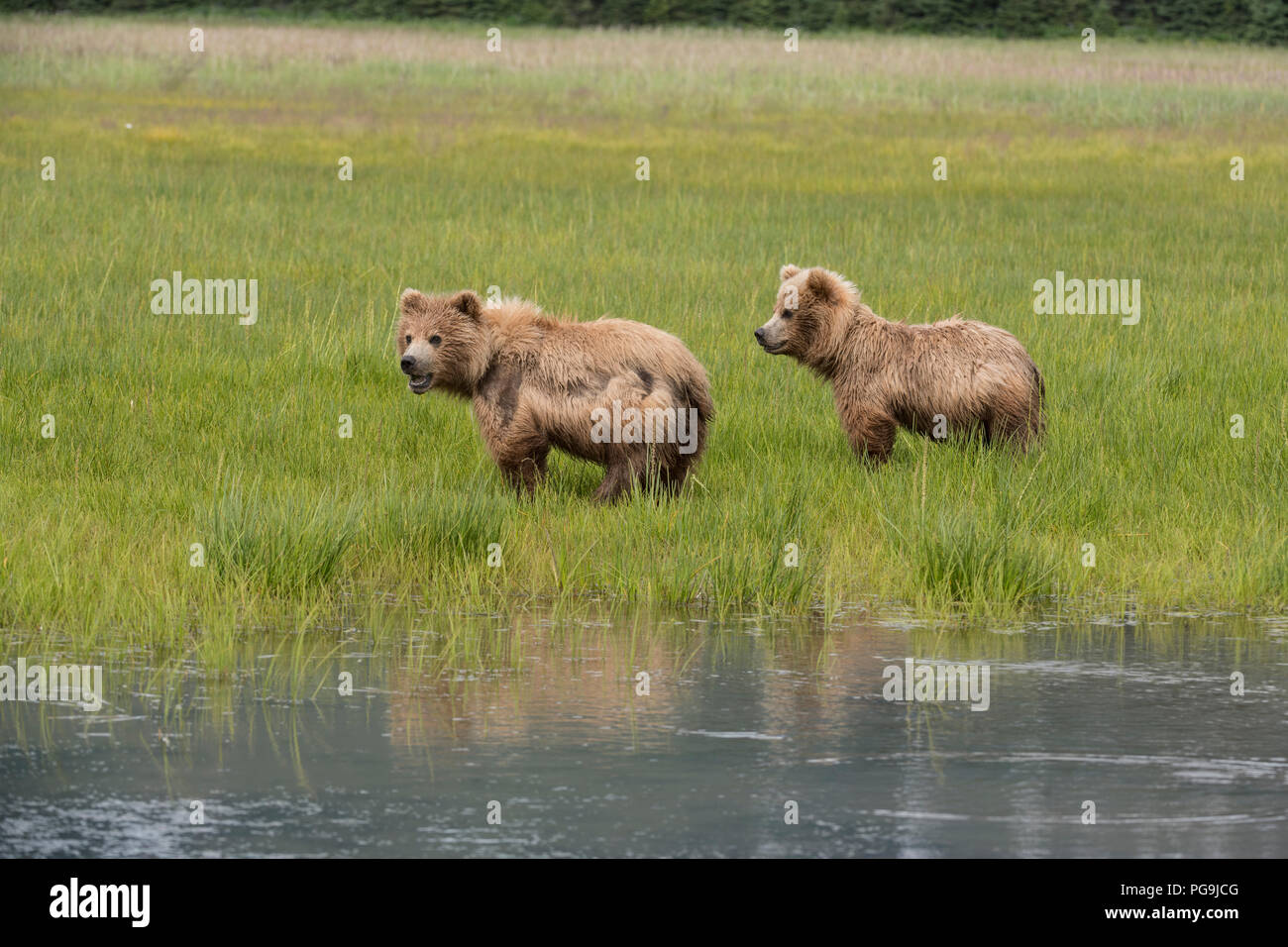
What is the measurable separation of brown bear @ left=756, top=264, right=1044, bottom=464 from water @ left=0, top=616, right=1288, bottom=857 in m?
2.72

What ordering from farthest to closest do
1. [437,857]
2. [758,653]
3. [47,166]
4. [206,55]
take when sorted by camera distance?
[206,55]
[47,166]
[758,653]
[437,857]

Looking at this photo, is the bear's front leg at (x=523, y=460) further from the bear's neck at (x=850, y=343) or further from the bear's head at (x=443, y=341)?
the bear's neck at (x=850, y=343)

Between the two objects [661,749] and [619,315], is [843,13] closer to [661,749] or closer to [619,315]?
[619,315]

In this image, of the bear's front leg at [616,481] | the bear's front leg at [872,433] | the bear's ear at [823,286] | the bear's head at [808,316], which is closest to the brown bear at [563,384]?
the bear's front leg at [616,481]

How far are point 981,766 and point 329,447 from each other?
6.32 meters

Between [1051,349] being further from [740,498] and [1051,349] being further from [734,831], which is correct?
[734,831]

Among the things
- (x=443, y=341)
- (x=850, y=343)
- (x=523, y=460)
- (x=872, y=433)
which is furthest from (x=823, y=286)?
(x=443, y=341)

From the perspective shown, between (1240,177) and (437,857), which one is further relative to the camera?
(1240,177)

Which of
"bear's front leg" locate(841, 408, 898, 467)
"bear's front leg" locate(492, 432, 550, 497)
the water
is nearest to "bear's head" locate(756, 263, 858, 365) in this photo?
"bear's front leg" locate(841, 408, 898, 467)

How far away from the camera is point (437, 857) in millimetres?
5539

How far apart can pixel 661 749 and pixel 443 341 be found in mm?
4327

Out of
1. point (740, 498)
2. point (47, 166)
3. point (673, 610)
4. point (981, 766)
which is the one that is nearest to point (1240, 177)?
point (47, 166)

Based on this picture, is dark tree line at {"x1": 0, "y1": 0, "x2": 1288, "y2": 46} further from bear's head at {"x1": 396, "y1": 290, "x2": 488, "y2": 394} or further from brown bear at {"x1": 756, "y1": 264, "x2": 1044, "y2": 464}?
bear's head at {"x1": 396, "y1": 290, "x2": 488, "y2": 394}

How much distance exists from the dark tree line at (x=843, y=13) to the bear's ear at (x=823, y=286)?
5682 centimetres
